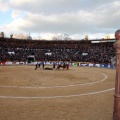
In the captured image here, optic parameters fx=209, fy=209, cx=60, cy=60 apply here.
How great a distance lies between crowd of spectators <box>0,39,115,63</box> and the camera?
254 ft

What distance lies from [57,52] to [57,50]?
2.14m

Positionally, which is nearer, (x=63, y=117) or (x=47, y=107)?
(x=63, y=117)

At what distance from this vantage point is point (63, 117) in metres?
12.8

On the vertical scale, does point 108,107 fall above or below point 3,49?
below

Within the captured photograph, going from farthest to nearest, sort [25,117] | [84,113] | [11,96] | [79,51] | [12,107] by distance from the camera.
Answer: [79,51]
[11,96]
[12,107]
[84,113]
[25,117]

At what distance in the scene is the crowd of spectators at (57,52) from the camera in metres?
77.5

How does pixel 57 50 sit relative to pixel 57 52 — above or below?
above

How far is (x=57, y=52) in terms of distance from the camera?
8638 cm

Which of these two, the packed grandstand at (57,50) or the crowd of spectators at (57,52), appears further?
the packed grandstand at (57,50)

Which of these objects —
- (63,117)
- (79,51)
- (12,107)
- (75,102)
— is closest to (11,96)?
(12,107)

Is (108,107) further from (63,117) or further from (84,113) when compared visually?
(63,117)

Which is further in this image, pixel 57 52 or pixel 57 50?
pixel 57 50

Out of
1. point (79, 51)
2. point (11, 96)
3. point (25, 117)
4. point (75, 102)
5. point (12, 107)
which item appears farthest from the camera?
point (79, 51)

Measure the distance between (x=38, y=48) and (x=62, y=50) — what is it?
10281 mm
